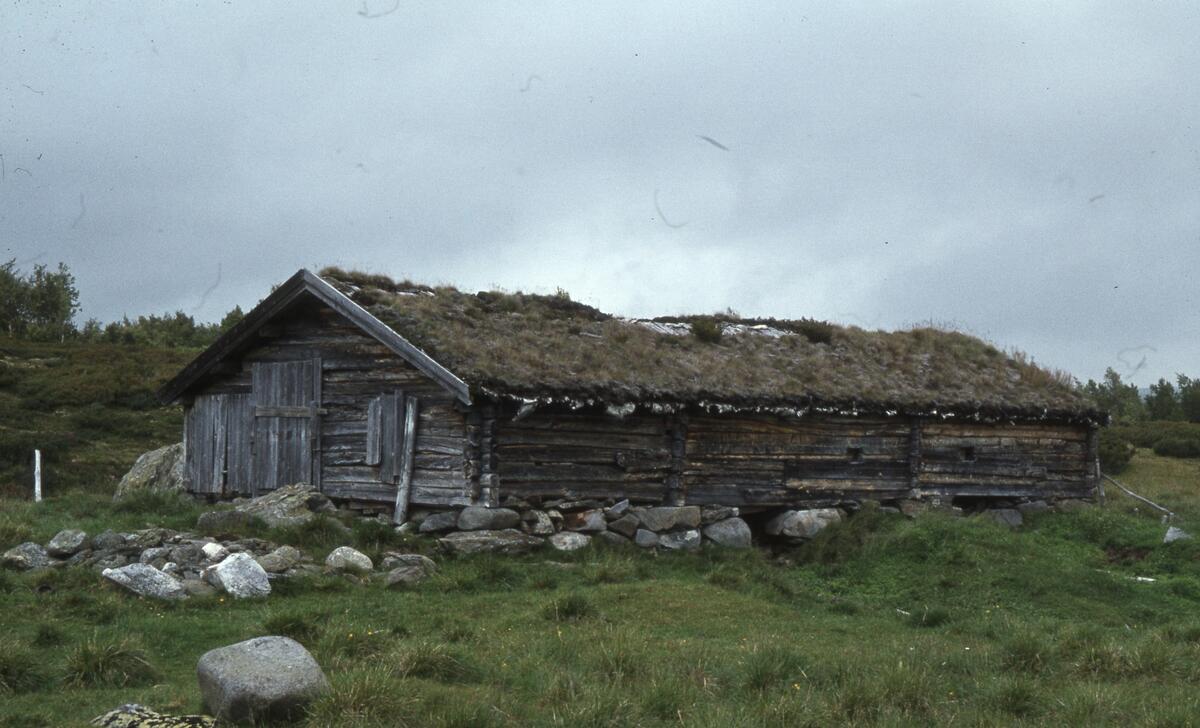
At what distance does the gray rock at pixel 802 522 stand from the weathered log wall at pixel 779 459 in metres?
0.32

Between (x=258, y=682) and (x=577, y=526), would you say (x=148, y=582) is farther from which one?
(x=577, y=526)

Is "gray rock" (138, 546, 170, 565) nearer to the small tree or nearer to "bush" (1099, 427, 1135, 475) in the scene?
"bush" (1099, 427, 1135, 475)

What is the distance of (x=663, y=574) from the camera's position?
14.7 metres

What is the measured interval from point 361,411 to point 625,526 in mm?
4304

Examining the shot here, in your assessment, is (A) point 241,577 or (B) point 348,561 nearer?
(A) point 241,577

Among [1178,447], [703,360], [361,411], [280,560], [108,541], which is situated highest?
[703,360]

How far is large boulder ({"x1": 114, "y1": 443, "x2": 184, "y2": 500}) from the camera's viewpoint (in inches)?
870

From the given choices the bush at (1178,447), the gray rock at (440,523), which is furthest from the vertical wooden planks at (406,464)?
the bush at (1178,447)

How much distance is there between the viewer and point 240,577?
38.9 ft

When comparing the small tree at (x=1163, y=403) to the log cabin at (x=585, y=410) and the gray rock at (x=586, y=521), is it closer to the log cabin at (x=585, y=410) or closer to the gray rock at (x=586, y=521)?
the log cabin at (x=585, y=410)

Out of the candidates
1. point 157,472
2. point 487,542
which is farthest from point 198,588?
point 157,472

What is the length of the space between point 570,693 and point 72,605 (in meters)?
5.60

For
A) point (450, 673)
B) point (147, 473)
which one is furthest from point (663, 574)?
point (147, 473)

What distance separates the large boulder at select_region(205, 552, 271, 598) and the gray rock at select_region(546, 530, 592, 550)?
14.9ft
